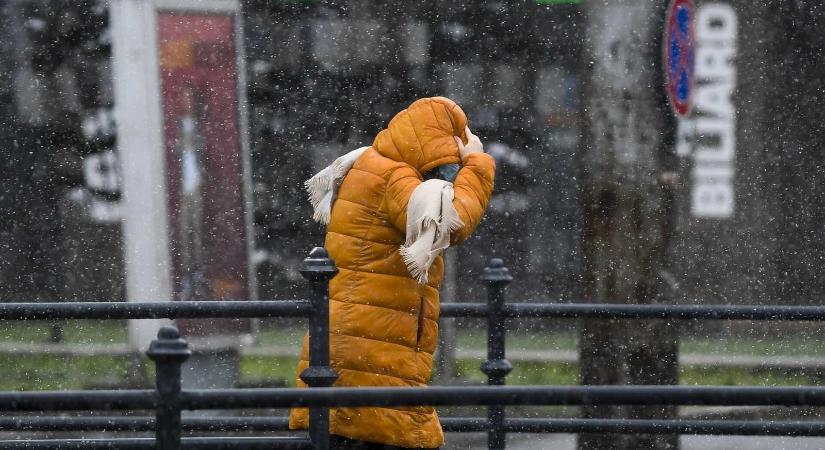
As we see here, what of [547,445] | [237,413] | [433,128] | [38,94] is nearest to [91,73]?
[38,94]

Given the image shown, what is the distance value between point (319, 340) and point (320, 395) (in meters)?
0.83

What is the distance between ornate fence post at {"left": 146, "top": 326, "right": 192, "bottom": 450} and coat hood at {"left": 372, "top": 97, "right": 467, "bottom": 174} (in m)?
1.11

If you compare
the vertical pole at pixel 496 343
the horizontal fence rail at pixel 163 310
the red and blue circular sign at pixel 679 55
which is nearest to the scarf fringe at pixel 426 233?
the horizontal fence rail at pixel 163 310

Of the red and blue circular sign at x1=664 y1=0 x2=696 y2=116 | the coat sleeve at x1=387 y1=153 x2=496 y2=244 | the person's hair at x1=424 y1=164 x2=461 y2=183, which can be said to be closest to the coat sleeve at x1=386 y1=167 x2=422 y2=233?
the coat sleeve at x1=387 y1=153 x2=496 y2=244

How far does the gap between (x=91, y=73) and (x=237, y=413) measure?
3.56 meters

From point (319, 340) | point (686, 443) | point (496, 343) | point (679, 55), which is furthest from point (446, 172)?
point (686, 443)

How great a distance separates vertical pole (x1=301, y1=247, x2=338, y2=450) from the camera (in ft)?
13.1

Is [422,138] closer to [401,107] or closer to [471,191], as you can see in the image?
[471,191]

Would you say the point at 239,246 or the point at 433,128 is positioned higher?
the point at 433,128

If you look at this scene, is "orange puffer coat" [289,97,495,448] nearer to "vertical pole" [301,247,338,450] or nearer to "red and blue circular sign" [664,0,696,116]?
"vertical pole" [301,247,338,450]

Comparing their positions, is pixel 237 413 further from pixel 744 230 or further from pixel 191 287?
pixel 744 230

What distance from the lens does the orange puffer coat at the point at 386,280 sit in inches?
163

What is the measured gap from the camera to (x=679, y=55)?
22.8 feet

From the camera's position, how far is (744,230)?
42.1 ft
